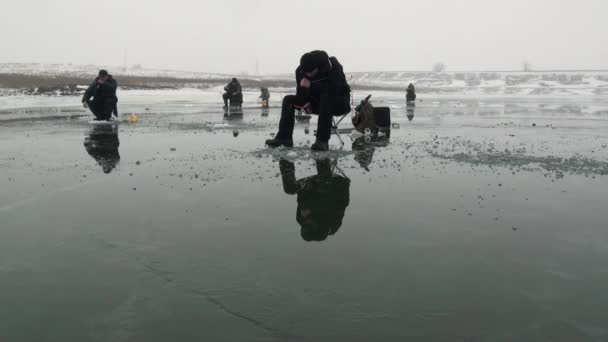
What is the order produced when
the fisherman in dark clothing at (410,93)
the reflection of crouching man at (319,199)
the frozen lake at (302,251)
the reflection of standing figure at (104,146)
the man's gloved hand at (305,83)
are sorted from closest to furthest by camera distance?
the frozen lake at (302,251) → the reflection of crouching man at (319,199) → the reflection of standing figure at (104,146) → the man's gloved hand at (305,83) → the fisherman in dark clothing at (410,93)

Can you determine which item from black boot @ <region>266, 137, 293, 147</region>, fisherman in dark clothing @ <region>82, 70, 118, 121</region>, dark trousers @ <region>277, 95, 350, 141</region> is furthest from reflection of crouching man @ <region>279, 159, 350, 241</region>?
fisherman in dark clothing @ <region>82, 70, 118, 121</region>

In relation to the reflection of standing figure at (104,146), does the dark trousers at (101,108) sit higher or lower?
higher

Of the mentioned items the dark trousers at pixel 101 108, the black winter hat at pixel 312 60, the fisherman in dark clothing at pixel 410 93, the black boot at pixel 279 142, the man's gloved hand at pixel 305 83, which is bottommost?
the black boot at pixel 279 142

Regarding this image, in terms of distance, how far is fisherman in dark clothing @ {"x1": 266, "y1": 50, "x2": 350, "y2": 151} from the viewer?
898cm

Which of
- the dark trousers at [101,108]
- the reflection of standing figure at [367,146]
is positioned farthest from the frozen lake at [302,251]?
the dark trousers at [101,108]

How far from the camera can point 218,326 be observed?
98.5 inches

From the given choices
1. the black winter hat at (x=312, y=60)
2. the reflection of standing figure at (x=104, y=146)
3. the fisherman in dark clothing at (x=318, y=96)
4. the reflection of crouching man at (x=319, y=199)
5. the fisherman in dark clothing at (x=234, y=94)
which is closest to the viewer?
the reflection of crouching man at (x=319, y=199)

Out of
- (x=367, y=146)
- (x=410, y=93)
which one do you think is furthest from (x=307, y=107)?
(x=410, y=93)

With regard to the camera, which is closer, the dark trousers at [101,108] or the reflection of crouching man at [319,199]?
the reflection of crouching man at [319,199]

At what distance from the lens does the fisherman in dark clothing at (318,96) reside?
8984 mm

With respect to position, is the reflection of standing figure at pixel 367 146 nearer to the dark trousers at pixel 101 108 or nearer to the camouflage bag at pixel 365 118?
the camouflage bag at pixel 365 118

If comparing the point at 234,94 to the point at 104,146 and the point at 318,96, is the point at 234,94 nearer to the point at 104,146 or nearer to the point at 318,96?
the point at 104,146

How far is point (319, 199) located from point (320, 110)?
4341mm

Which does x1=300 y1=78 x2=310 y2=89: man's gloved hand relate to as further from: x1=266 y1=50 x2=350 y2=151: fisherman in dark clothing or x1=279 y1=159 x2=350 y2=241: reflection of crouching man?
x1=279 y1=159 x2=350 y2=241: reflection of crouching man
